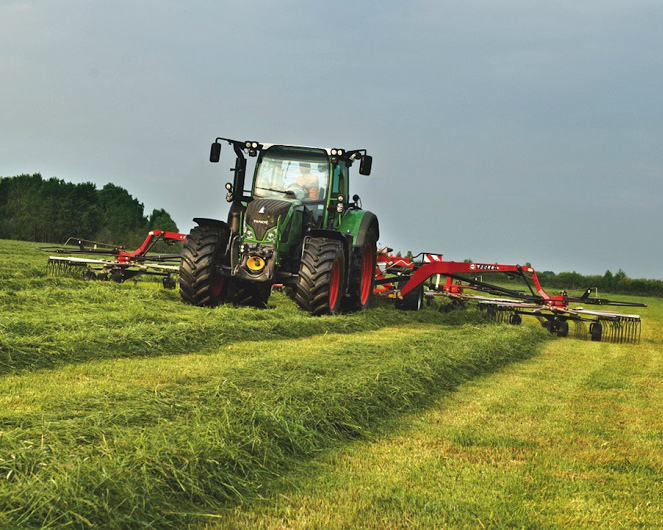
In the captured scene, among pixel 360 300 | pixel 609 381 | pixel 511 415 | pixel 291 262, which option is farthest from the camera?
Answer: pixel 360 300

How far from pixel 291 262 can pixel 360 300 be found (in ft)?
6.44

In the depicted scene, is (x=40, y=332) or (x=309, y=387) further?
(x=40, y=332)

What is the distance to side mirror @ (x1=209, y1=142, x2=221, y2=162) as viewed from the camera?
11.4 meters

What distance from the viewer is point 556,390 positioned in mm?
6832

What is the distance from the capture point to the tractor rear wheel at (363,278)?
12.4 m

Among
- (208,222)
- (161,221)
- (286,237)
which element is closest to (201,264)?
(208,222)

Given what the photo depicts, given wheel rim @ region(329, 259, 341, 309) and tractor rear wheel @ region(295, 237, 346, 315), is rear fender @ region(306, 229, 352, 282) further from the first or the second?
wheel rim @ region(329, 259, 341, 309)

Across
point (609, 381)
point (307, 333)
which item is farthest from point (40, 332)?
point (609, 381)

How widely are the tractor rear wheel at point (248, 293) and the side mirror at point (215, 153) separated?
1.95 metres

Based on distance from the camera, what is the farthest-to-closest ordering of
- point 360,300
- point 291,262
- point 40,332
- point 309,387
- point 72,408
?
1. point 360,300
2. point 291,262
3. point 40,332
4. point 309,387
5. point 72,408

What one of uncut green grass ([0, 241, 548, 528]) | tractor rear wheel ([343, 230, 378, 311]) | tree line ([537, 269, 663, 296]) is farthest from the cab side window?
tree line ([537, 269, 663, 296])

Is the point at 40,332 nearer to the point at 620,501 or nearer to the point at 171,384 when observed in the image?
the point at 171,384

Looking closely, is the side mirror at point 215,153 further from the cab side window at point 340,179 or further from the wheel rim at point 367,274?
the wheel rim at point 367,274

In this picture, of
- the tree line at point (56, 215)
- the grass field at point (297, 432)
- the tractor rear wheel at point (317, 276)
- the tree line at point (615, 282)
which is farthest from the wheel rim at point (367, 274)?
the tree line at point (615, 282)
